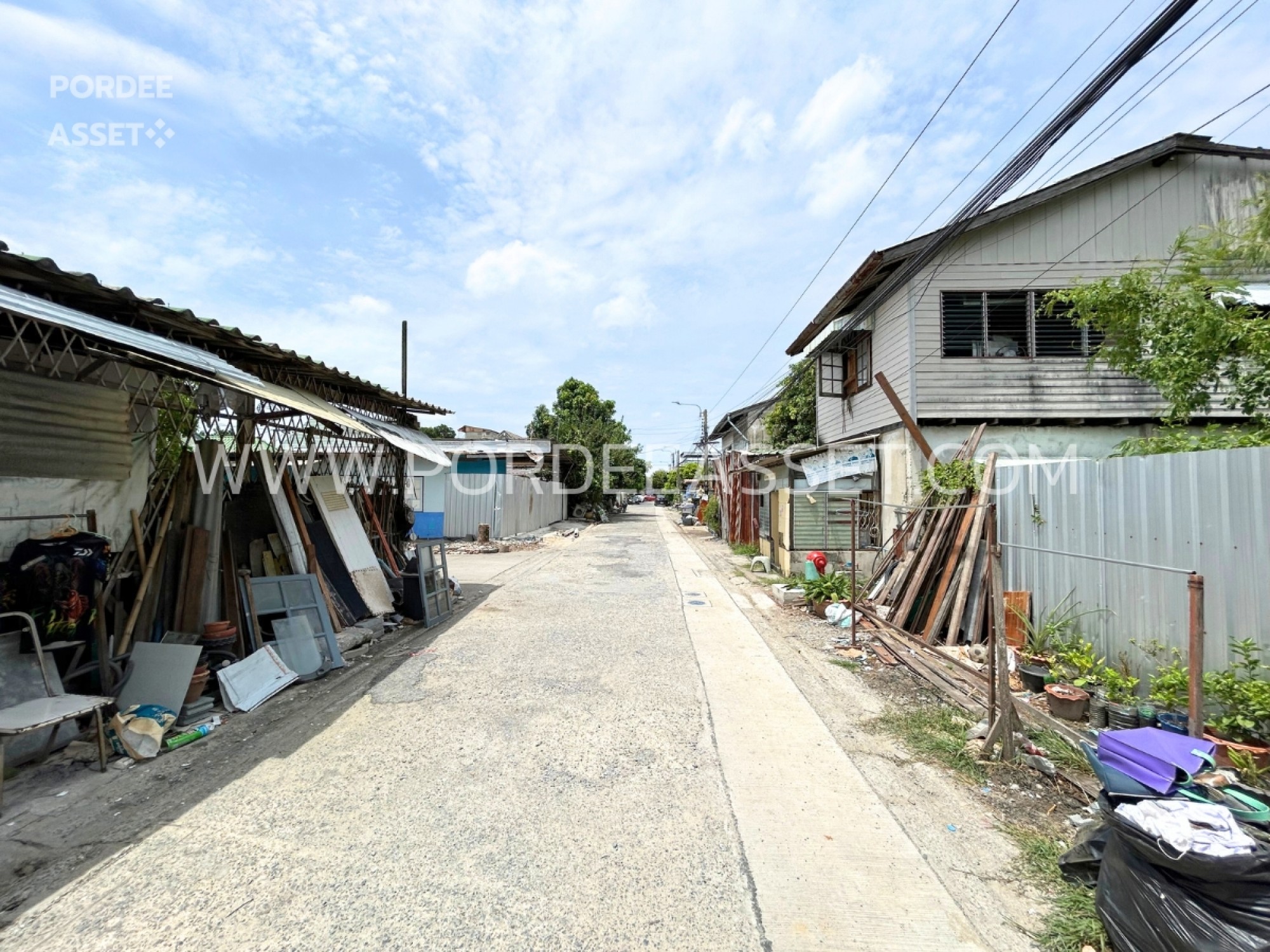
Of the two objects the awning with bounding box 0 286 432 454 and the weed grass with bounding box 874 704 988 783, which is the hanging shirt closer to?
the awning with bounding box 0 286 432 454

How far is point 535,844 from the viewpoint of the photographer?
286cm

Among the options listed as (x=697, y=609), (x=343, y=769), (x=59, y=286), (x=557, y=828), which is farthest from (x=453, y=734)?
(x=697, y=609)

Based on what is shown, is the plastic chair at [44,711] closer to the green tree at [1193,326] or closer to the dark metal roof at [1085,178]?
the green tree at [1193,326]

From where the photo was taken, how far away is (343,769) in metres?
3.65

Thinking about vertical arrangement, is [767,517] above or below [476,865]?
above

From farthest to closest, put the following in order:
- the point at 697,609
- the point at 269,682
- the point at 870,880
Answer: the point at 697,609
the point at 269,682
the point at 870,880

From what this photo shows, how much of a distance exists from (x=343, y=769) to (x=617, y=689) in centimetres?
229

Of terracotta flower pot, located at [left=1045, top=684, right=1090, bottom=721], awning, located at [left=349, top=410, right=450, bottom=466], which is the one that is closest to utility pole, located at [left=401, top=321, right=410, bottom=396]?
awning, located at [left=349, top=410, right=450, bottom=466]

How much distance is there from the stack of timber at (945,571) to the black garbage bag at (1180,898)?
12.3 feet

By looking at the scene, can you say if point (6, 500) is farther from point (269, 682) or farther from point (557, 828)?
point (557, 828)

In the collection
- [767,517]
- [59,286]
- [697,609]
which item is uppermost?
[59,286]

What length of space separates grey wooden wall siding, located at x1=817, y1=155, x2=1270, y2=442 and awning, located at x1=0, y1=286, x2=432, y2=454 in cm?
897

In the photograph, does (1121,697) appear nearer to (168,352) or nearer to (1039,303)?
(168,352)

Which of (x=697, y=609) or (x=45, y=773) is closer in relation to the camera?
(x=45, y=773)
